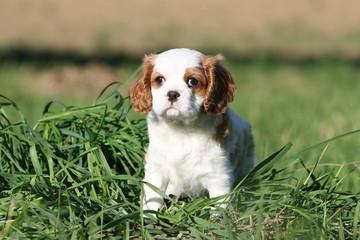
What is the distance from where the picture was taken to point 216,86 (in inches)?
162

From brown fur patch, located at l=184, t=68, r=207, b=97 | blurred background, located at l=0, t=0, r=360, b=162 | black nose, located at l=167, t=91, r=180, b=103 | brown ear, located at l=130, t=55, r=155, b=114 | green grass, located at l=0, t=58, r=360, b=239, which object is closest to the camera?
green grass, located at l=0, t=58, r=360, b=239

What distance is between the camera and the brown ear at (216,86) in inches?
160

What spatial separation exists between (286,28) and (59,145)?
14.1 meters

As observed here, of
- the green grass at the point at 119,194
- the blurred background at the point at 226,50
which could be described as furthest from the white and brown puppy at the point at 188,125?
the blurred background at the point at 226,50

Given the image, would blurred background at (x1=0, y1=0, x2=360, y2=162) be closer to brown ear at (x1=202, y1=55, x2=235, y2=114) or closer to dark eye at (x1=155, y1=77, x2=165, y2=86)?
brown ear at (x1=202, y1=55, x2=235, y2=114)

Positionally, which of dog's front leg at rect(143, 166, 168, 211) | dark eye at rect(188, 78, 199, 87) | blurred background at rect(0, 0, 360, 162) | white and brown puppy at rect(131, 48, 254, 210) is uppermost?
dark eye at rect(188, 78, 199, 87)

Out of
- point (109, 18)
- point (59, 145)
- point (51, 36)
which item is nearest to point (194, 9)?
point (109, 18)

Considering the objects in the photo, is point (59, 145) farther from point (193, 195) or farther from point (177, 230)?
point (177, 230)

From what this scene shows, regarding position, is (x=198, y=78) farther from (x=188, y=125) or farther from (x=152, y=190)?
(x=152, y=190)

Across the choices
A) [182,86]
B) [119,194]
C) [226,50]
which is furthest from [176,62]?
[226,50]

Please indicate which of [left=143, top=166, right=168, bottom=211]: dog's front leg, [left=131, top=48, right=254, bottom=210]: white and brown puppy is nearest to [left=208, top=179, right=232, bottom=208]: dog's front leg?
[left=131, top=48, right=254, bottom=210]: white and brown puppy

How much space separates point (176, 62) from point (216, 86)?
0.29 meters

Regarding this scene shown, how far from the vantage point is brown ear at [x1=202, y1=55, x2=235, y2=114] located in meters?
4.06

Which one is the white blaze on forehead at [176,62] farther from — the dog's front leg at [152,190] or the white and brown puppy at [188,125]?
the dog's front leg at [152,190]
